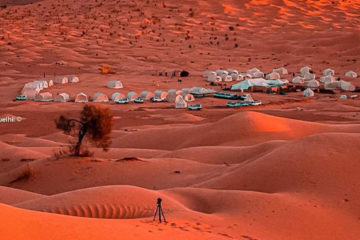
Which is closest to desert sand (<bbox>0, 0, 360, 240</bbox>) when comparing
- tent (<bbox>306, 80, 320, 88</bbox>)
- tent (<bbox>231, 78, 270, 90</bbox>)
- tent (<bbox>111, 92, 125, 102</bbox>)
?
tent (<bbox>231, 78, 270, 90</bbox>)

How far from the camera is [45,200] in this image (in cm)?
1150

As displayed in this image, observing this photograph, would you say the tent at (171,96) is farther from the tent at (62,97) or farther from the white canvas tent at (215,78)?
the white canvas tent at (215,78)

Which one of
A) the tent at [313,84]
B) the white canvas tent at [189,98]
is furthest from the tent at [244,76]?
the white canvas tent at [189,98]

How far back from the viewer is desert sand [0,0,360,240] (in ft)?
34.1

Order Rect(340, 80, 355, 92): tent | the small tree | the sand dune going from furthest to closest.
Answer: Rect(340, 80, 355, 92): tent < the small tree < the sand dune

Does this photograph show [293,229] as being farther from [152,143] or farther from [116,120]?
[116,120]

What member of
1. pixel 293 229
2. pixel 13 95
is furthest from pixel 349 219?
pixel 13 95

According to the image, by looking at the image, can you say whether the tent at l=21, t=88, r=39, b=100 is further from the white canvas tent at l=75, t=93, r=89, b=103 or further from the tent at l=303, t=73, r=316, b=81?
the tent at l=303, t=73, r=316, b=81

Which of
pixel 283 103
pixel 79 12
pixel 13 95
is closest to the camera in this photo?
pixel 283 103

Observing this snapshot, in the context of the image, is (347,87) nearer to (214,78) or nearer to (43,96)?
(214,78)

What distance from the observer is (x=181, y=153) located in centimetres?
2020

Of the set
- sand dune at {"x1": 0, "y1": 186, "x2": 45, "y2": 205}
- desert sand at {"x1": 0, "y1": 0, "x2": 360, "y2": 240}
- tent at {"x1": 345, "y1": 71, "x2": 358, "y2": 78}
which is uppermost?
tent at {"x1": 345, "y1": 71, "x2": 358, "y2": 78}

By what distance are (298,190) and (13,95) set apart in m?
30.9

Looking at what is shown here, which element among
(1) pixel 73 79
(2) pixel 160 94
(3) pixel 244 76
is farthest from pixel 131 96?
(3) pixel 244 76
